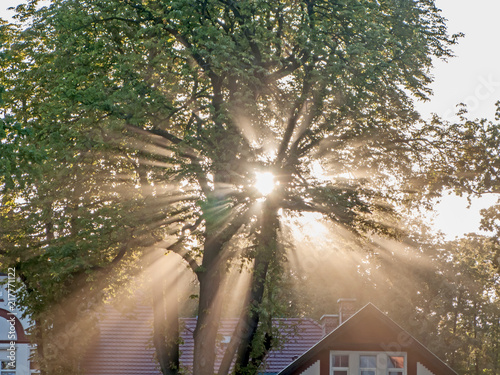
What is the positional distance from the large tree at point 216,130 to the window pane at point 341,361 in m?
9.50

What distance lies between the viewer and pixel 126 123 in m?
21.9

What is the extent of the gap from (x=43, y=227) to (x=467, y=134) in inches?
505

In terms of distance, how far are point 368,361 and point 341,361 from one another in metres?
1.14

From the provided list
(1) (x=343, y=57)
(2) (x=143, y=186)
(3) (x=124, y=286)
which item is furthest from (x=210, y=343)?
(1) (x=343, y=57)

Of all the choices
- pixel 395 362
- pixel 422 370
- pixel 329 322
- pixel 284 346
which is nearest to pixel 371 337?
pixel 395 362

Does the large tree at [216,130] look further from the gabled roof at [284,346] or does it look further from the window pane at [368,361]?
the gabled roof at [284,346]

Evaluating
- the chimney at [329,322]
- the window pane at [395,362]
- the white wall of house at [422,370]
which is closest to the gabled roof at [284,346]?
the chimney at [329,322]

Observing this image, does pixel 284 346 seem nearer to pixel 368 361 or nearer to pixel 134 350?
pixel 368 361

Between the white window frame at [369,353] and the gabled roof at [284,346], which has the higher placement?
the gabled roof at [284,346]

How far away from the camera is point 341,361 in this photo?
32.9 metres

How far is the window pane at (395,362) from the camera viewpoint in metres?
33.0

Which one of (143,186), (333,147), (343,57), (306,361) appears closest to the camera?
(343,57)

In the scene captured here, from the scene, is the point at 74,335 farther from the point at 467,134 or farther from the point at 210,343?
the point at 467,134

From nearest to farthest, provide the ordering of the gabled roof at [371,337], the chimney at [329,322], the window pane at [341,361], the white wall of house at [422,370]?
the gabled roof at [371,337] → the white wall of house at [422,370] → the window pane at [341,361] → the chimney at [329,322]
